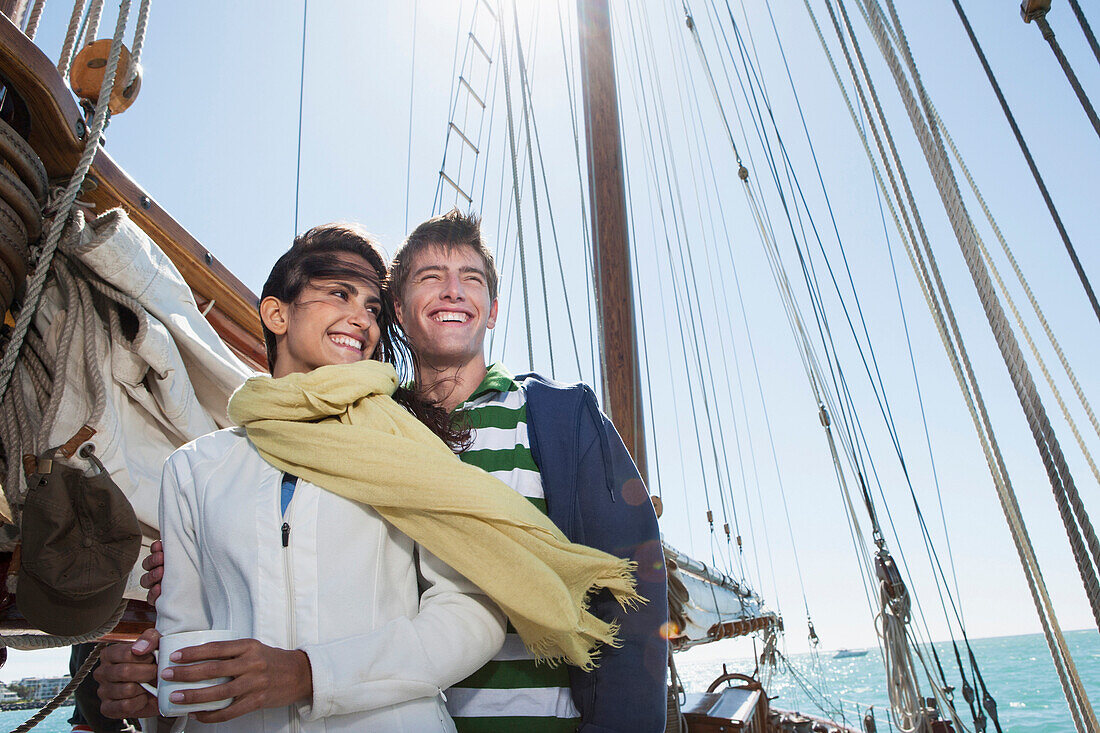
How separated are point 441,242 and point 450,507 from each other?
0.75 metres

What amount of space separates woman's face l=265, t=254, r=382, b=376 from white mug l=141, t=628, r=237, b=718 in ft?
1.83

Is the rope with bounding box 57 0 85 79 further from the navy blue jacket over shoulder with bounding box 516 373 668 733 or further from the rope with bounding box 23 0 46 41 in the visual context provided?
the navy blue jacket over shoulder with bounding box 516 373 668 733

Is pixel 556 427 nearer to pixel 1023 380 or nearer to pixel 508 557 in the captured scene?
pixel 508 557

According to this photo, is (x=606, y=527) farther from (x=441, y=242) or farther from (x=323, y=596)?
(x=441, y=242)

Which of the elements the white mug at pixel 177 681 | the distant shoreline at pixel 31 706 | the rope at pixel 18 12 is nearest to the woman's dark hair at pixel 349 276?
the white mug at pixel 177 681

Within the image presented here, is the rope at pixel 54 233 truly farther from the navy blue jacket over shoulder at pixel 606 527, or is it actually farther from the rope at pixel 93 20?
the navy blue jacket over shoulder at pixel 606 527

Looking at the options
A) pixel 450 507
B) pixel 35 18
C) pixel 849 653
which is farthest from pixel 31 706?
pixel 849 653

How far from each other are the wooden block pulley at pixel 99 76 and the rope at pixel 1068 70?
2387mm

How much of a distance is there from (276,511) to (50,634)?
31.2 inches

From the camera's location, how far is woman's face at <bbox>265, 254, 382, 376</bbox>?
1.38 m

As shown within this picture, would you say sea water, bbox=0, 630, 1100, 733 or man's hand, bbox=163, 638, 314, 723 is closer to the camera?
man's hand, bbox=163, 638, 314, 723

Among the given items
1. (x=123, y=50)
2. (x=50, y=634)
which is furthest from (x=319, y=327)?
(x=123, y=50)

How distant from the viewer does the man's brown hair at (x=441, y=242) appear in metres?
1.58

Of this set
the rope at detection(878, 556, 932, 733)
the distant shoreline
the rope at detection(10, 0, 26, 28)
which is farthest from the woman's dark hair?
the rope at detection(878, 556, 932, 733)
